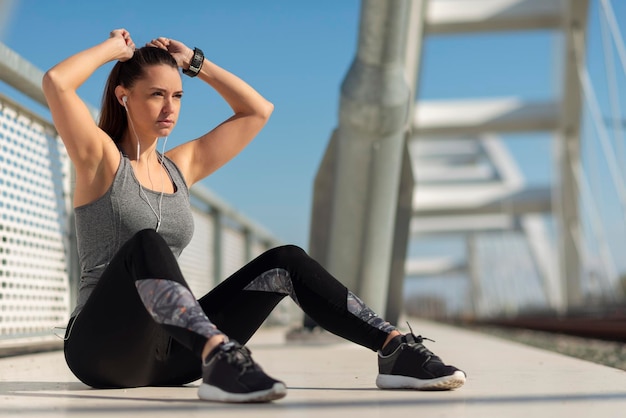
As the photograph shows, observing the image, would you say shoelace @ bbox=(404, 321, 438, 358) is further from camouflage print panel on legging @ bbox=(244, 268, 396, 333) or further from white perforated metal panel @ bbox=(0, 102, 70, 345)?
white perforated metal panel @ bbox=(0, 102, 70, 345)

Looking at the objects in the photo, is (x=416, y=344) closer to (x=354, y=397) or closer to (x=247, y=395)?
(x=354, y=397)

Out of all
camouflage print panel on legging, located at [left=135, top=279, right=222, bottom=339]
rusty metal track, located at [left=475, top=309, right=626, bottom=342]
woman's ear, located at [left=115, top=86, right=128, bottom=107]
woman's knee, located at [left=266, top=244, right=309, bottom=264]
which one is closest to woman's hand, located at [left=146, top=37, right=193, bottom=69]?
woman's ear, located at [left=115, top=86, right=128, bottom=107]

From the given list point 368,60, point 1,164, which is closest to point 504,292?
point 368,60

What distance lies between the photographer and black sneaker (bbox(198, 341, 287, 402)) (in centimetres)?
196

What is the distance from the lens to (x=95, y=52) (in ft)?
7.91

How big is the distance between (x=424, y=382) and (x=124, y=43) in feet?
4.31

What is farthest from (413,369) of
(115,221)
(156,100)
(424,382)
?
(156,100)

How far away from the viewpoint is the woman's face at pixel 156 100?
7.98 ft

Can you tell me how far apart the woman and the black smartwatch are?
0.16m

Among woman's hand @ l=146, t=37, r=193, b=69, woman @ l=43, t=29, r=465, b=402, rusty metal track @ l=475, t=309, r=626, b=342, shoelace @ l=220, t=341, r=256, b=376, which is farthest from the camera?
rusty metal track @ l=475, t=309, r=626, b=342

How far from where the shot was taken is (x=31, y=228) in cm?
443

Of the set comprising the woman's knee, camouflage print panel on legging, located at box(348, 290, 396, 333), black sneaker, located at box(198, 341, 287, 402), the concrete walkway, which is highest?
the woman's knee

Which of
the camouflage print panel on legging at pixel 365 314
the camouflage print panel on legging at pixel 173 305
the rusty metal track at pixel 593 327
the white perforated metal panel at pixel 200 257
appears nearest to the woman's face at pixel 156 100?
the camouflage print panel on legging at pixel 173 305

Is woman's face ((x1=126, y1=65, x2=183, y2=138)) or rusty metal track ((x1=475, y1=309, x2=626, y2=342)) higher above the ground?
woman's face ((x1=126, y1=65, x2=183, y2=138))
